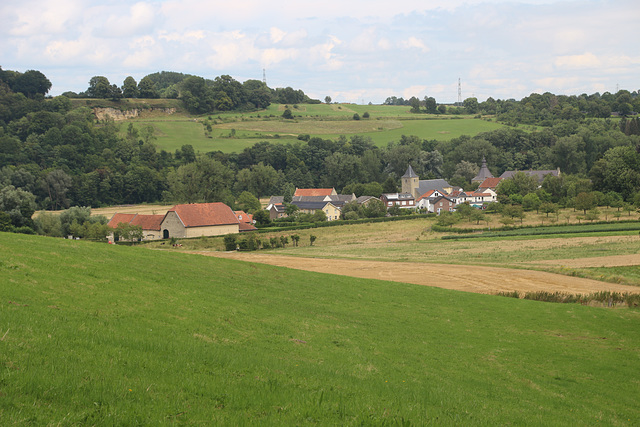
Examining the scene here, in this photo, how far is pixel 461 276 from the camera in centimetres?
3875

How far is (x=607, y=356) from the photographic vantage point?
727 inches

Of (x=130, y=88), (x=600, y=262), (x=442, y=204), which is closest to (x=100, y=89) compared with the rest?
(x=130, y=88)

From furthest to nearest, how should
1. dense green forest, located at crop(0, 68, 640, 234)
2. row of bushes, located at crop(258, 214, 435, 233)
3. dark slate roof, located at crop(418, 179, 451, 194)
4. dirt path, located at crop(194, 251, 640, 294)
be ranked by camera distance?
dark slate roof, located at crop(418, 179, 451, 194)
dense green forest, located at crop(0, 68, 640, 234)
row of bushes, located at crop(258, 214, 435, 233)
dirt path, located at crop(194, 251, 640, 294)

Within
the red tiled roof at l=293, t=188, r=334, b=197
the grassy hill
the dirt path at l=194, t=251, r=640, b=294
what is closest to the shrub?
the dirt path at l=194, t=251, r=640, b=294

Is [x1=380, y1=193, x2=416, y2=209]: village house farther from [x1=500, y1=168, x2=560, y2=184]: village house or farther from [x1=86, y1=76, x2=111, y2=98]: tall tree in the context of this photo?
[x1=86, y1=76, x2=111, y2=98]: tall tree

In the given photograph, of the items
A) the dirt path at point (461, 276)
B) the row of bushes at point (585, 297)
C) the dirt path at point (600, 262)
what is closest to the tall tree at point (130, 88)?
the dirt path at point (461, 276)

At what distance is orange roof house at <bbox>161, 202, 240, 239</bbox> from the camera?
71875 mm

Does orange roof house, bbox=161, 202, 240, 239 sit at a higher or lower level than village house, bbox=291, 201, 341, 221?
higher

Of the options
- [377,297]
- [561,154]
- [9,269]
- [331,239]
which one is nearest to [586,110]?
[561,154]

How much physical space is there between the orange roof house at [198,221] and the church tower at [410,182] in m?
61.8

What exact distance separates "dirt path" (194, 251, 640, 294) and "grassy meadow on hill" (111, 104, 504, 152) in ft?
355

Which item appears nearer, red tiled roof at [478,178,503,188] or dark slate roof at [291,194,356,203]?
dark slate roof at [291,194,356,203]

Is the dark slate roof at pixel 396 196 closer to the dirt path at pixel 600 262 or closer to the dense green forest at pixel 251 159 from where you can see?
the dense green forest at pixel 251 159

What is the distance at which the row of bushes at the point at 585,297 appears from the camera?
28781mm
